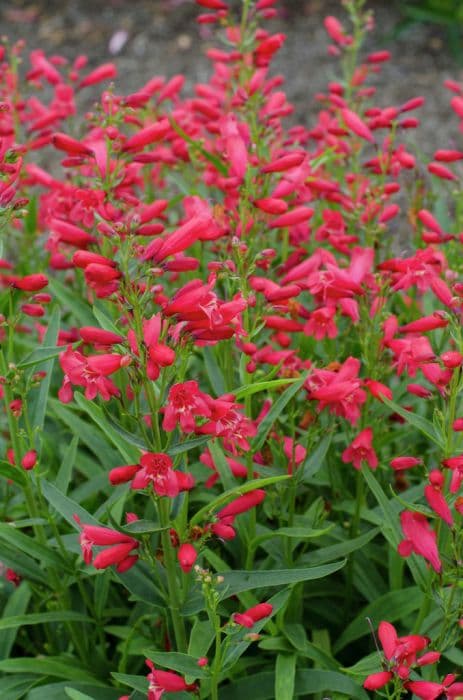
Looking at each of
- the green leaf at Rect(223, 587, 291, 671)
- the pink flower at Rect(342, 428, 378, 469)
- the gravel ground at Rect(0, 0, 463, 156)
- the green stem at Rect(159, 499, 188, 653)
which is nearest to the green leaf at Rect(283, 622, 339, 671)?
the green leaf at Rect(223, 587, 291, 671)

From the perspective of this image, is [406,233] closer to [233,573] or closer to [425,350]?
[425,350]

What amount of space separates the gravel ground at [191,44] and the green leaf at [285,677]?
8.07 m

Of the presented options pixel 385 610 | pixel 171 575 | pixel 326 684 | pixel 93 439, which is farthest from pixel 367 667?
pixel 93 439

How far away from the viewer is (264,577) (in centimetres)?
319

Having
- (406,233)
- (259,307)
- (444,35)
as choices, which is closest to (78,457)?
(259,307)

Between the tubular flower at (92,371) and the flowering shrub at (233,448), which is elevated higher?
the tubular flower at (92,371)

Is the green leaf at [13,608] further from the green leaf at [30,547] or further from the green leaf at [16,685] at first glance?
the green leaf at [30,547]

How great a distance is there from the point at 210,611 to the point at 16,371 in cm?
120

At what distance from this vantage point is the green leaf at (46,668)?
11.9ft

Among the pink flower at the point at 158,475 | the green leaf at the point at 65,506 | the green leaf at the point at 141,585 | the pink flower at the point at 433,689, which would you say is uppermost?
the pink flower at the point at 158,475

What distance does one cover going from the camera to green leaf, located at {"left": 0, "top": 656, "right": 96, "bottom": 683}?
11.9 feet

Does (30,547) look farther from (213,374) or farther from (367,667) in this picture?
(367,667)

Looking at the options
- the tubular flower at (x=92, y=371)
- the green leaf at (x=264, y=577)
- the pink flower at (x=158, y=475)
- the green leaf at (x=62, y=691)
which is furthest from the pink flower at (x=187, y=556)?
the green leaf at (x=62, y=691)

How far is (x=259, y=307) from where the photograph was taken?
3684 mm
